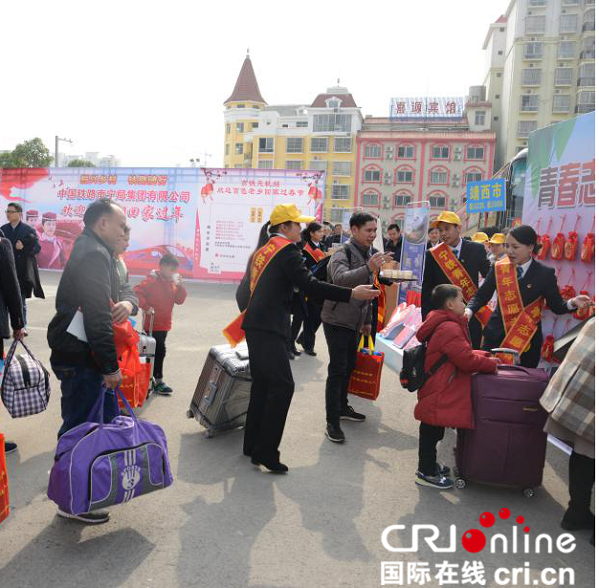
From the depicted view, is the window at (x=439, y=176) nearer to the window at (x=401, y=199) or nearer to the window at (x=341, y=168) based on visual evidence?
the window at (x=401, y=199)

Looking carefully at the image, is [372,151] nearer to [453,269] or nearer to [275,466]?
[453,269]

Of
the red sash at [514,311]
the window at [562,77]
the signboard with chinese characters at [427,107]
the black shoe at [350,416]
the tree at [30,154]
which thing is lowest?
the black shoe at [350,416]

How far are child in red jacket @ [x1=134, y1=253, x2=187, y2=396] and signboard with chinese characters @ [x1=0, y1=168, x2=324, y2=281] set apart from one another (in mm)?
9222

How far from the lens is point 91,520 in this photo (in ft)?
9.73

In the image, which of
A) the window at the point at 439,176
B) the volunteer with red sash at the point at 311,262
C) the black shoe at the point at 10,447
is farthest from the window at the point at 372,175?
the black shoe at the point at 10,447

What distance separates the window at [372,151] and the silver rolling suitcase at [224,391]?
5134 cm

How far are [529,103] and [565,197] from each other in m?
56.2

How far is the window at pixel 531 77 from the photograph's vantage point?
177 feet

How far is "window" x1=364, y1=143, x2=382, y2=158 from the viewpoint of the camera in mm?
53219

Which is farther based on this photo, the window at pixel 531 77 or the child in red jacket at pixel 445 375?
the window at pixel 531 77

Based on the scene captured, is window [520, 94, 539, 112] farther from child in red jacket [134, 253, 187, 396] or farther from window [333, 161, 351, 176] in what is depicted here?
child in red jacket [134, 253, 187, 396]


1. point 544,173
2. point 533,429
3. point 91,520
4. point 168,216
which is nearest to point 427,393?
point 533,429

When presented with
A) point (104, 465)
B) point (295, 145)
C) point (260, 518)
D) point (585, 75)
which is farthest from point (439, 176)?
point (104, 465)

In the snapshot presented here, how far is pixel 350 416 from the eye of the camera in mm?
4988
